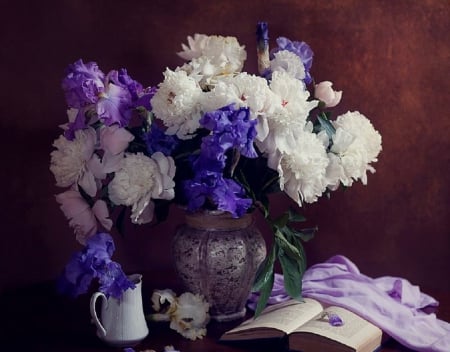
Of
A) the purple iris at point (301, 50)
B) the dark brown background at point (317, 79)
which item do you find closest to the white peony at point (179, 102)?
the purple iris at point (301, 50)

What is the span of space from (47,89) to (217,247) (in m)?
0.73

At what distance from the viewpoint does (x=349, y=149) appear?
1.44 m

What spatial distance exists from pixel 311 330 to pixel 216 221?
28 cm

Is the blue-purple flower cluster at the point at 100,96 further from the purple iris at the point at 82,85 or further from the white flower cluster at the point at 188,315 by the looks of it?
the white flower cluster at the point at 188,315

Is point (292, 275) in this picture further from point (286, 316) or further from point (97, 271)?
point (97, 271)

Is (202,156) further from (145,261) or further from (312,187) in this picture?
(145,261)

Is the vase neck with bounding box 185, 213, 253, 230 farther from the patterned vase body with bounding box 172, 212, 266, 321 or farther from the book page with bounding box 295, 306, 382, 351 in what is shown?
the book page with bounding box 295, 306, 382, 351

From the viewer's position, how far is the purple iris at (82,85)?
4.50ft

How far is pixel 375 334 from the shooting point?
140 cm

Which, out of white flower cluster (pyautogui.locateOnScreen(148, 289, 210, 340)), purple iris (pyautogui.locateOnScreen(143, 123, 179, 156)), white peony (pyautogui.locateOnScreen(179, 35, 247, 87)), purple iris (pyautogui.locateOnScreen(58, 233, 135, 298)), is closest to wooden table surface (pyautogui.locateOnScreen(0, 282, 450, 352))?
white flower cluster (pyautogui.locateOnScreen(148, 289, 210, 340))

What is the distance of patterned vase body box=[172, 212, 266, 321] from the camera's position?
56.8 inches

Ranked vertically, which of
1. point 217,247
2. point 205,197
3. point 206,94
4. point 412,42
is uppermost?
point 412,42

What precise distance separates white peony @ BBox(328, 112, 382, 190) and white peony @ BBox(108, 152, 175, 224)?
0.31 m

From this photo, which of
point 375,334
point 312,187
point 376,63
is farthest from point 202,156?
point 376,63
